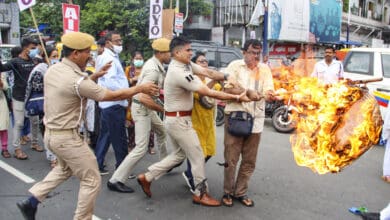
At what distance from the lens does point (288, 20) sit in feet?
71.5

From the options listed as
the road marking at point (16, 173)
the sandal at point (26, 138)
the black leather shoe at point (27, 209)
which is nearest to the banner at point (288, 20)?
the sandal at point (26, 138)

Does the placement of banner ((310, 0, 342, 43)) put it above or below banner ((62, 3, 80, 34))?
above

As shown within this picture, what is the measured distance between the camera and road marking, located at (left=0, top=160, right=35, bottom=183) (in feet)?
17.2

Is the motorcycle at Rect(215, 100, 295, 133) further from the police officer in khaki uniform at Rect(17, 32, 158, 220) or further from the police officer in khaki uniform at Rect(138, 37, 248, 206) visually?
the police officer in khaki uniform at Rect(17, 32, 158, 220)

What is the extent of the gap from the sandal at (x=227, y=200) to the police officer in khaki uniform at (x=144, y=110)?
1192 millimetres

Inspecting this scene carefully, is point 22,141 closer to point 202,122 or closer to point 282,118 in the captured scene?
point 202,122

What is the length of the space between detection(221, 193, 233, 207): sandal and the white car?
484 centimetres

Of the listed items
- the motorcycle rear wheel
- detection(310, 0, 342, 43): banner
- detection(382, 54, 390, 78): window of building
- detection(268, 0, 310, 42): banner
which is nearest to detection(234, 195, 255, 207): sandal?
the motorcycle rear wheel

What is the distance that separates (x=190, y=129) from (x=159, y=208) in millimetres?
1003

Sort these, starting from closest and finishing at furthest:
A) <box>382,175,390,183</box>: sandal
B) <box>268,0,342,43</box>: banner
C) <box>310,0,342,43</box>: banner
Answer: <box>382,175,390,183</box>: sandal, <box>268,0,342,43</box>: banner, <box>310,0,342,43</box>: banner

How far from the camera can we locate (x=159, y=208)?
4406 millimetres

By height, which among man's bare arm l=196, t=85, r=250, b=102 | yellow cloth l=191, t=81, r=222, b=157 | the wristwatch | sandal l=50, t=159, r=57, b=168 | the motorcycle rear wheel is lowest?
sandal l=50, t=159, r=57, b=168

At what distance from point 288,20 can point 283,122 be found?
14.5m

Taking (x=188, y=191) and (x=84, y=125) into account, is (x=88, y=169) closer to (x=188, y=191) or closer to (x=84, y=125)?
(x=188, y=191)
